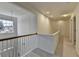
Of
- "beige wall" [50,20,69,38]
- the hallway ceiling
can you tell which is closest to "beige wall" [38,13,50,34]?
"beige wall" [50,20,69,38]

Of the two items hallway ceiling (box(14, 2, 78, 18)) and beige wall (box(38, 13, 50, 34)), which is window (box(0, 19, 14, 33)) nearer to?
hallway ceiling (box(14, 2, 78, 18))

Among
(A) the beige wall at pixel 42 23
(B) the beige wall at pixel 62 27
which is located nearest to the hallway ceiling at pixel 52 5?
(A) the beige wall at pixel 42 23

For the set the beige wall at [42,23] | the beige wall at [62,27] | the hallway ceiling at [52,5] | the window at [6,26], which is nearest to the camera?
the hallway ceiling at [52,5]

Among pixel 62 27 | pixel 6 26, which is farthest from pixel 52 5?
pixel 62 27

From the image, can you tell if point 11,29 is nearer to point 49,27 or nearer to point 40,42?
point 40,42

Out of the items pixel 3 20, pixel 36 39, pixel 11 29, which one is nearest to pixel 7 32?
pixel 11 29

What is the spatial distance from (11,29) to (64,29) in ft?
13.3

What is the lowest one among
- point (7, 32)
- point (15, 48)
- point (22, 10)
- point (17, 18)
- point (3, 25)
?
point (15, 48)

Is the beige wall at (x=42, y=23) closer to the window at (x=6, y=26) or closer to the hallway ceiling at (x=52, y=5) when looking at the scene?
the hallway ceiling at (x=52, y=5)

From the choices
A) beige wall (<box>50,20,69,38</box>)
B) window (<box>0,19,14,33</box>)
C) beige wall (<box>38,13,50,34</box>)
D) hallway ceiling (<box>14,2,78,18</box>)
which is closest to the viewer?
hallway ceiling (<box>14,2,78,18</box>)

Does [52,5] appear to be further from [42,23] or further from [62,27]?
[62,27]

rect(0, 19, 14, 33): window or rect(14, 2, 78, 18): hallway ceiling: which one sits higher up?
rect(14, 2, 78, 18): hallway ceiling

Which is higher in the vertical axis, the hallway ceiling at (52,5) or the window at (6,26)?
the hallway ceiling at (52,5)

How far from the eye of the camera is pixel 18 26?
2504 millimetres
